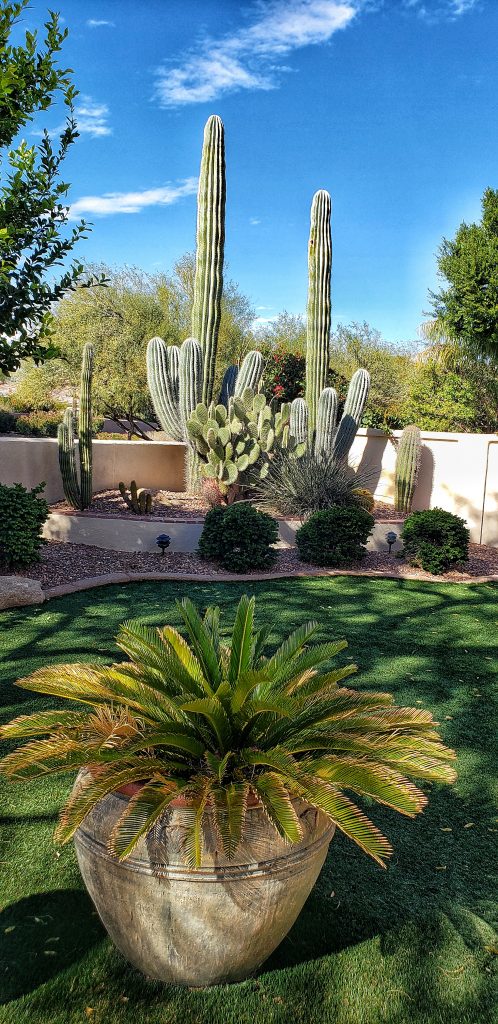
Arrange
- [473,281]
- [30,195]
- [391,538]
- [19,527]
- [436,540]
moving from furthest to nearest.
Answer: [473,281] < [391,538] < [436,540] < [19,527] < [30,195]

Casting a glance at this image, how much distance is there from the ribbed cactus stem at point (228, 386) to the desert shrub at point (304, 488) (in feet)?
6.34

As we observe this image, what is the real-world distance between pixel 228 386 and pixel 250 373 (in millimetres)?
774

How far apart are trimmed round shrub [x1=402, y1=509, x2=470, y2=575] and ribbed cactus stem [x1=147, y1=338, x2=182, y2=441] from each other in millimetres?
5178

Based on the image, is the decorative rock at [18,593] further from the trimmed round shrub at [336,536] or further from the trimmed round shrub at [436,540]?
the trimmed round shrub at [436,540]

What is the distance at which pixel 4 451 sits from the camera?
11.6m

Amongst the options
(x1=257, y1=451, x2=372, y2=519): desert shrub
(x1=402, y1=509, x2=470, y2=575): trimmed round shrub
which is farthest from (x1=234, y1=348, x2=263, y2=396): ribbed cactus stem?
(x1=402, y1=509, x2=470, y2=575): trimmed round shrub

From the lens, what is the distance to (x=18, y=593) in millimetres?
7527

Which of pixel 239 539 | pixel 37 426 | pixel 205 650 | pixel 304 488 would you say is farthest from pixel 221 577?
pixel 37 426

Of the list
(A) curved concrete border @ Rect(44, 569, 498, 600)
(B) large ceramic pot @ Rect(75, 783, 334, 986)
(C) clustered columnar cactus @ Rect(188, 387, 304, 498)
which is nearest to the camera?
(B) large ceramic pot @ Rect(75, 783, 334, 986)

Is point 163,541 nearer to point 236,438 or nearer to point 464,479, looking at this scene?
point 236,438

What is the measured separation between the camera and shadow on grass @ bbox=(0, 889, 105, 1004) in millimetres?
2490

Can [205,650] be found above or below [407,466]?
below

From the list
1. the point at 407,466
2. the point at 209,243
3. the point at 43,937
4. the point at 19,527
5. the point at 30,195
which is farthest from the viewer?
the point at 209,243

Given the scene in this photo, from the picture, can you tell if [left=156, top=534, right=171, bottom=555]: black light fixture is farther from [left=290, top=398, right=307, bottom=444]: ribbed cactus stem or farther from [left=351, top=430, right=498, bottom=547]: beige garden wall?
[left=351, top=430, right=498, bottom=547]: beige garden wall
